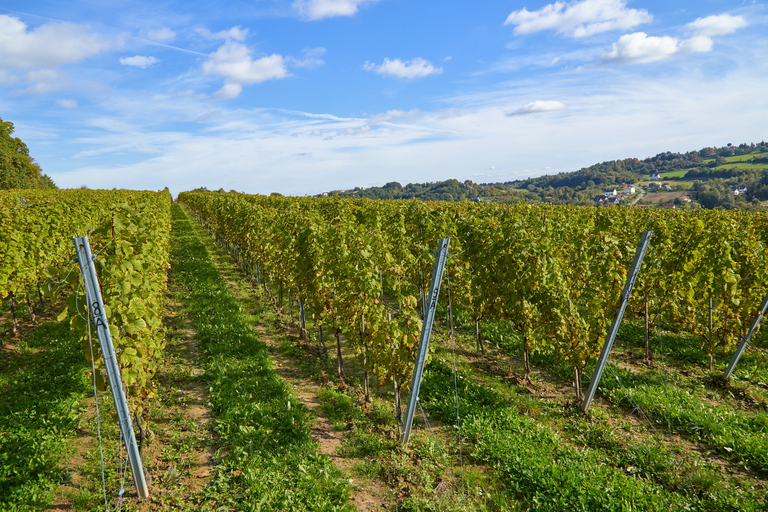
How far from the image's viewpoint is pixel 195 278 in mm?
15812

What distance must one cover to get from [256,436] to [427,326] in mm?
3401

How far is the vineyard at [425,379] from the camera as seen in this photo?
5.06 meters

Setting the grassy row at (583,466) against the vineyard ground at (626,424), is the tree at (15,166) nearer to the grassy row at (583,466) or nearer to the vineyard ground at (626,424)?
the vineyard ground at (626,424)

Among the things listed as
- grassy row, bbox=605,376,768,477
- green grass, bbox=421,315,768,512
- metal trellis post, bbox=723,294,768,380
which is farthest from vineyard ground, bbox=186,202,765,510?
metal trellis post, bbox=723,294,768,380

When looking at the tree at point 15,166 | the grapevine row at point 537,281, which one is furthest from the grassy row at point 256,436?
the tree at point 15,166

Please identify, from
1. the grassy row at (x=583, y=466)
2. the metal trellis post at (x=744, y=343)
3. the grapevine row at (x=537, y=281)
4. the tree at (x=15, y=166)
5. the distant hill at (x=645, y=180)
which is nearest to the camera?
the grassy row at (x=583, y=466)

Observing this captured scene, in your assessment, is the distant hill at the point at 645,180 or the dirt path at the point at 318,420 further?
the distant hill at the point at 645,180

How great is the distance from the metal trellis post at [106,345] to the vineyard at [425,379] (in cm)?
29

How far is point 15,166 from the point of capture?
66.5 m

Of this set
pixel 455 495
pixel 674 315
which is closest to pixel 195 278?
pixel 455 495

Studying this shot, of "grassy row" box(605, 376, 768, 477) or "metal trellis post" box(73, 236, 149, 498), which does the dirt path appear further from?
"grassy row" box(605, 376, 768, 477)

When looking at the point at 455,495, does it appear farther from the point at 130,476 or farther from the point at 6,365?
the point at 6,365

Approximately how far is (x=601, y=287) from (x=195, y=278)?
14797 millimetres

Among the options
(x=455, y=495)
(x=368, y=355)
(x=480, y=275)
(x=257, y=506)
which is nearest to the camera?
(x=257, y=506)
